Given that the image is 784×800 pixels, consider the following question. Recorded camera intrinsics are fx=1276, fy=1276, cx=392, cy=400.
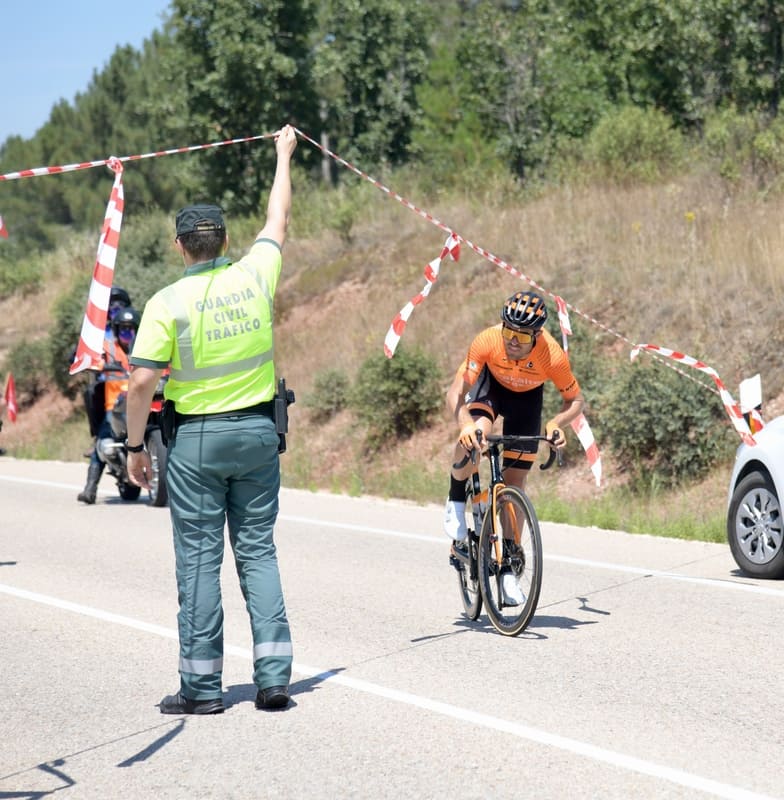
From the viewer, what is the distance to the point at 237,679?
21.8ft

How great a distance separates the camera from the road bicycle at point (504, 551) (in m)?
7.13

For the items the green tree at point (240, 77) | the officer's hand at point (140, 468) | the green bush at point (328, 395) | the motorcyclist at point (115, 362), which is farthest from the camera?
the green tree at point (240, 77)

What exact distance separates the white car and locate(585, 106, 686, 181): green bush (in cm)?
1278

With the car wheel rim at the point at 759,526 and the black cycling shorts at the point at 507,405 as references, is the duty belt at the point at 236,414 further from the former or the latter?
the car wheel rim at the point at 759,526

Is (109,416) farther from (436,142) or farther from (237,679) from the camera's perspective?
(436,142)

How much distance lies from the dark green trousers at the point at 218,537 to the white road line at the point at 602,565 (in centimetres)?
403

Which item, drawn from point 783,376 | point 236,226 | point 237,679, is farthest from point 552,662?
point 236,226

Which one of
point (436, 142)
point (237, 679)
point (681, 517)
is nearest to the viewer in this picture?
point (237, 679)

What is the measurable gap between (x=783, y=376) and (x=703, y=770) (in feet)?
32.1

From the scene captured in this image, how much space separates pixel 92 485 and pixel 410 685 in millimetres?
8669

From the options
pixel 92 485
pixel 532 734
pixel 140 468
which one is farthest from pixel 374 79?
pixel 532 734

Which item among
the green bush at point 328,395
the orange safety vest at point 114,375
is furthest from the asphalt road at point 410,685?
the green bush at point 328,395

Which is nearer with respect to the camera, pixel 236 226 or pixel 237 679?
pixel 237 679

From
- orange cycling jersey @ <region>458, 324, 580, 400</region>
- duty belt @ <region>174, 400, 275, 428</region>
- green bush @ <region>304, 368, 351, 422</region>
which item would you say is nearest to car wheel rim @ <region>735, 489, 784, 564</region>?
orange cycling jersey @ <region>458, 324, 580, 400</region>
